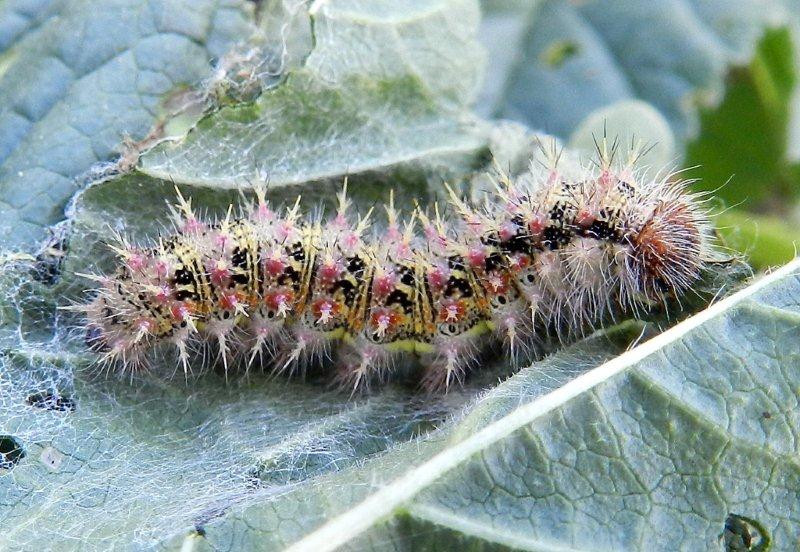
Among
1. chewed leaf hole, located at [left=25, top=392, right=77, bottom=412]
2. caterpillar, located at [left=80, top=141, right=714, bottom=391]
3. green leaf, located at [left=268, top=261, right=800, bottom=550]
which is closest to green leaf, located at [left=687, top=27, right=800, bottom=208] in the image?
caterpillar, located at [left=80, top=141, right=714, bottom=391]

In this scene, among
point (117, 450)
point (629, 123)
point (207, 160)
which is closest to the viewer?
point (117, 450)

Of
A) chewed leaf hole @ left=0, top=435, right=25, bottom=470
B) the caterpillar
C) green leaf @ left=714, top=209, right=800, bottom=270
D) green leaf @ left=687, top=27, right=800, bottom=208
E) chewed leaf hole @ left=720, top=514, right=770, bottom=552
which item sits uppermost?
green leaf @ left=687, top=27, right=800, bottom=208

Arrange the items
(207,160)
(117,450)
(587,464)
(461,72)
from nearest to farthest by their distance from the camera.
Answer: (587,464) < (117,450) < (207,160) < (461,72)

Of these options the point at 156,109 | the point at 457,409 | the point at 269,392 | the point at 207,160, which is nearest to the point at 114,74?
the point at 156,109

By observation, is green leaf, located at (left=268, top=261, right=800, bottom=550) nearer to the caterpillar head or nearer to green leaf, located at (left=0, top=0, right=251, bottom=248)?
the caterpillar head

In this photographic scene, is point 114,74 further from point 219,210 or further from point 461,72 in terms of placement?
point 461,72

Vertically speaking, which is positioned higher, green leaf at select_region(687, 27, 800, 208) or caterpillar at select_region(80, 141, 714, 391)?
green leaf at select_region(687, 27, 800, 208)
